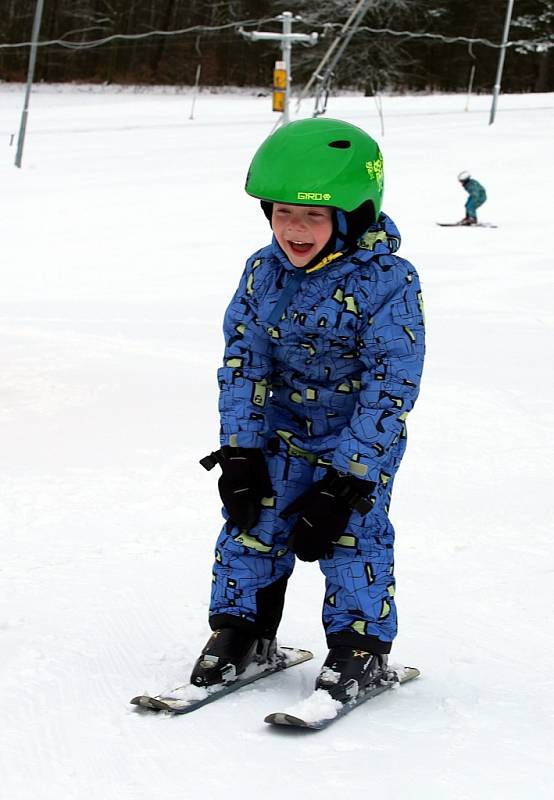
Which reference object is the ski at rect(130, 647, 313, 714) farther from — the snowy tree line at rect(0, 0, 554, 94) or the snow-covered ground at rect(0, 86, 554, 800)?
the snowy tree line at rect(0, 0, 554, 94)

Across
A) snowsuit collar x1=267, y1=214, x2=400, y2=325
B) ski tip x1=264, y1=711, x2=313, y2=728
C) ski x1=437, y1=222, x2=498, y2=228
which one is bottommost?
ski tip x1=264, y1=711, x2=313, y2=728

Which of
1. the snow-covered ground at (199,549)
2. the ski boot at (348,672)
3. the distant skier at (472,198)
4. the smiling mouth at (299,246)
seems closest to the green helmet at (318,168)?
the smiling mouth at (299,246)

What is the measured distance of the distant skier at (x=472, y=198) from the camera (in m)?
17.5

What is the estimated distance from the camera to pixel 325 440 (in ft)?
10.2

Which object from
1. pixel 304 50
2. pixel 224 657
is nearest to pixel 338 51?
pixel 224 657

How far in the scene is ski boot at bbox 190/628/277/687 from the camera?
10.0 ft

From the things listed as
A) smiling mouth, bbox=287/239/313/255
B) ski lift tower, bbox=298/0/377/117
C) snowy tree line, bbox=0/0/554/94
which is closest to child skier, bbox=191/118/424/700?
smiling mouth, bbox=287/239/313/255

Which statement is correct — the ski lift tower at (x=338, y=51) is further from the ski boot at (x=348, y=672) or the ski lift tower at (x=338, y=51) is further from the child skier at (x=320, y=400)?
the ski boot at (x=348, y=672)

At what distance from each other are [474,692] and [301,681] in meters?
0.45

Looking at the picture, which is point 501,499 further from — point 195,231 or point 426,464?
point 195,231

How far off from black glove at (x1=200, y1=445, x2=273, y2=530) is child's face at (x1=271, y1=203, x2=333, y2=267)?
1.63ft

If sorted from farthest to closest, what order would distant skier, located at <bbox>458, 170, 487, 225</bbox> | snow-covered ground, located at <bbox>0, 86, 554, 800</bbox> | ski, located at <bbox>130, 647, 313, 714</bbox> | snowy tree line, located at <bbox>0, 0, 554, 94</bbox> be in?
snowy tree line, located at <bbox>0, 0, 554, 94</bbox> < distant skier, located at <bbox>458, 170, 487, 225</bbox> < ski, located at <bbox>130, 647, 313, 714</bbox> < snow-covered ground, located at <bbox>0, 86, 554, 800</bbox>

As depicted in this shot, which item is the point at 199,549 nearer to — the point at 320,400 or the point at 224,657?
the point at 224,657

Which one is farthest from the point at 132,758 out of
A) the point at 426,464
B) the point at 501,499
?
the point at 426,464
